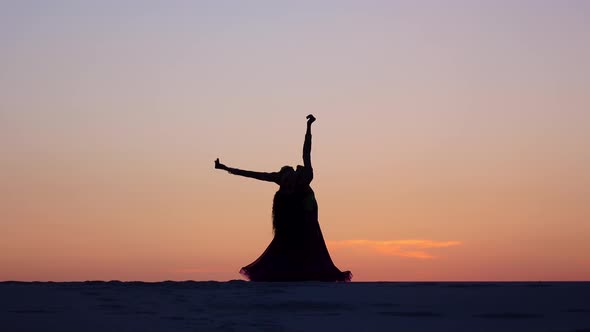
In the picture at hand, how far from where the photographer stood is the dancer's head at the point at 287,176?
71.5ft

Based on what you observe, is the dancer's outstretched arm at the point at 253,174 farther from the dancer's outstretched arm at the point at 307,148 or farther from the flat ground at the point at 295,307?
the flat ground at the point at 295,307

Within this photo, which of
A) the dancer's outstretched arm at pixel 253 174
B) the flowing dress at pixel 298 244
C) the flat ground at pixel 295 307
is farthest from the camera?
the dancer's outstretched arm at pixel 253 174

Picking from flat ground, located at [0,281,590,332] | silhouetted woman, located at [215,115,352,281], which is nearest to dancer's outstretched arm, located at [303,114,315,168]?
silhouetted woman, located at [215,115,352,281]

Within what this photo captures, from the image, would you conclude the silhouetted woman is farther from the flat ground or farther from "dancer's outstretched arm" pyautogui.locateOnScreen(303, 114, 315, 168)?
the flat ground

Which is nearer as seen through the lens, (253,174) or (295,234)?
(295,234)

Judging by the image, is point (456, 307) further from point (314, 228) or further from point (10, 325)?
point (314, 228)

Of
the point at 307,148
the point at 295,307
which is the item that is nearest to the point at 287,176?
the point at 307,148

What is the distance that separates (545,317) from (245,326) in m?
3.97

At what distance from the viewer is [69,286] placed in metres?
18.3

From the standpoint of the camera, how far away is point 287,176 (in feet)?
71.6

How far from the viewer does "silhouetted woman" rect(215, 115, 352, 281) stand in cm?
2167

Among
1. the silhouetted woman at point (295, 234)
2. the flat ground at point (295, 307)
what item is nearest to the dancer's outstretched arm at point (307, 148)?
the silhouetted woman at point (295, 234)

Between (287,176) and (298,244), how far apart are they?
1608 mm

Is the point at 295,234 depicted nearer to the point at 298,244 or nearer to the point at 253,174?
the point at 298,244
